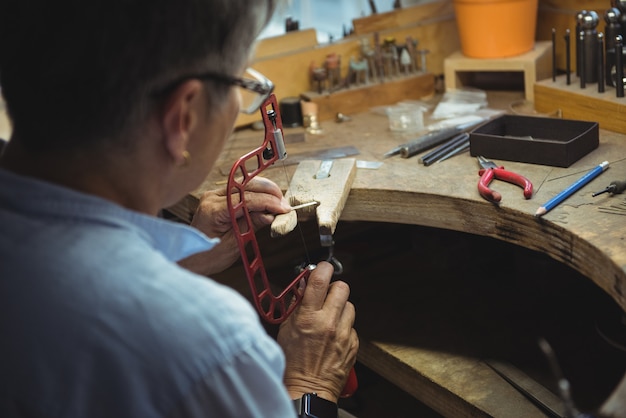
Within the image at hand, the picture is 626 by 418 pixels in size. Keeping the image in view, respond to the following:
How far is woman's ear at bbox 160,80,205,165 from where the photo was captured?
96 centimetres

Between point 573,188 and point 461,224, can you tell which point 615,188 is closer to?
point 573,188

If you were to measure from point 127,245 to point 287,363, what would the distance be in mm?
712

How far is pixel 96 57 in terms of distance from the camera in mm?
891

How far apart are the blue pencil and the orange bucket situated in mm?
Result: 760

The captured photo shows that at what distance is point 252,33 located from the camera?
1.01m

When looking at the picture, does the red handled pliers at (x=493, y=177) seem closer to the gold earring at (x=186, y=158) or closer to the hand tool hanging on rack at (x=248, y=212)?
the hand tool hanging on rack at (x=248, y=212)

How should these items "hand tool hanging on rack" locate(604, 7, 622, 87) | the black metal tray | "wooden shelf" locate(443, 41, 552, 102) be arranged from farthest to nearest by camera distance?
"wooden shelf" locate(443, 41, 552, 102), "hand tool hanging on rack" locate(604, 7, 622, 87), the black metal tray

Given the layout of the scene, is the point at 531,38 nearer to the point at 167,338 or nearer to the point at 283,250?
the point at 283,250

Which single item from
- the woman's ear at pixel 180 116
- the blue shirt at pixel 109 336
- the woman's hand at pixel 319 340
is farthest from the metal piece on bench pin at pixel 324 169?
the blue shirt at pixel 109 336

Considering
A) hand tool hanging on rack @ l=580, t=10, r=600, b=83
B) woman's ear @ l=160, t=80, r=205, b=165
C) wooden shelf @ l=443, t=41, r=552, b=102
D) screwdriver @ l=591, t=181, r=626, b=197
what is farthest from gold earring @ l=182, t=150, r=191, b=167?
wooden shelf @ l=443, t=41, r=552, b=102

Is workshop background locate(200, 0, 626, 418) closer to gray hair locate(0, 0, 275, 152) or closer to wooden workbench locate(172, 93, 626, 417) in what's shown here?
wooden workbench locate(172, 93, 626, 417)

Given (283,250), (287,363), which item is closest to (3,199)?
(287,363)

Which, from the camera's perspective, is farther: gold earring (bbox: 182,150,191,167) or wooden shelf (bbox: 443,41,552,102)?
wooden shelf (bbox: 443,41,552,102)

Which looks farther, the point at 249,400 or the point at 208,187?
the point at 208,187
